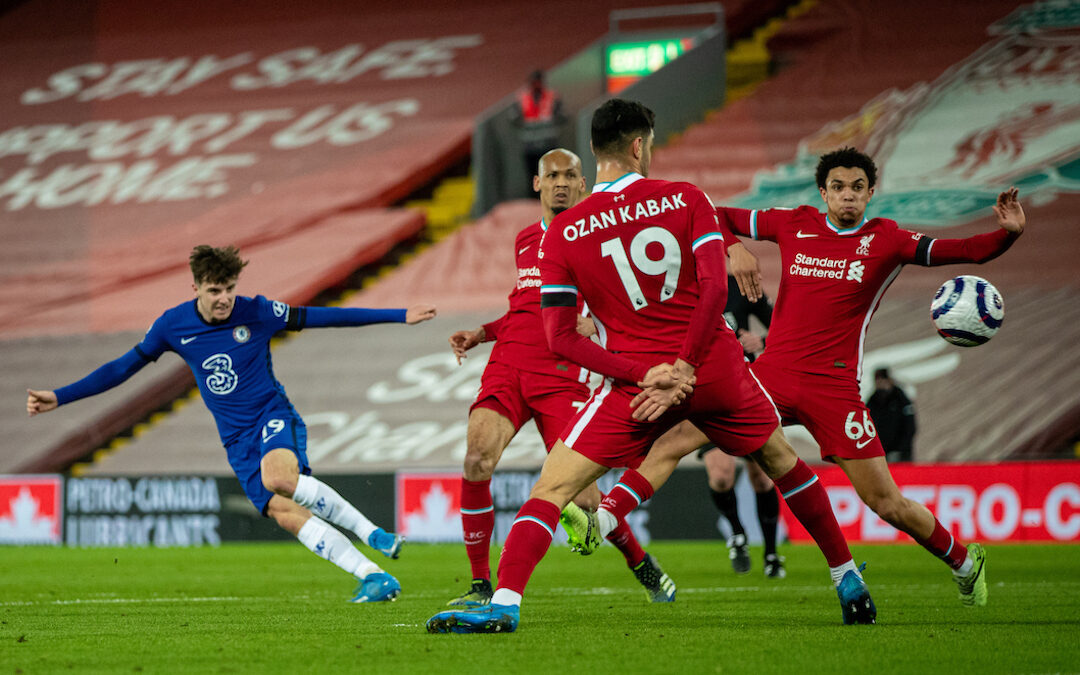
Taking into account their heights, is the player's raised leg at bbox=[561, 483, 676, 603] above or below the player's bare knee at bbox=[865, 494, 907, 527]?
below

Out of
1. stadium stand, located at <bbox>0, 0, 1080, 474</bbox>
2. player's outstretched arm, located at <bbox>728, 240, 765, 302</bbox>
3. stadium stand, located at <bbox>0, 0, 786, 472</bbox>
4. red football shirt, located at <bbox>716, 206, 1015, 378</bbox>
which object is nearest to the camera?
player's outstretched arm, located at <bbox>728, 240, 765, 302</bbox>

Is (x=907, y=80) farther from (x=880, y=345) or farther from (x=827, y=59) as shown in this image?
(x=880, y=345)

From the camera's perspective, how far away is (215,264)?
7242 mm

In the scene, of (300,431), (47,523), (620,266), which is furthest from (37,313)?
(620,266)

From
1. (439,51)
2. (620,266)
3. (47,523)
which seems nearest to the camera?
(620,266)

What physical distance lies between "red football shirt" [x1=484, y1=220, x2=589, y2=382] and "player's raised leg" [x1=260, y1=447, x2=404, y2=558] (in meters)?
1.13

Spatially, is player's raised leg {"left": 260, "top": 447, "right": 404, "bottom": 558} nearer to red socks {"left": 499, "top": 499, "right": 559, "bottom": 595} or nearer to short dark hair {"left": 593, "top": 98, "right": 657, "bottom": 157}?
red socks {"left": 499, "top": 499, "right": 559, "bottom": 595}

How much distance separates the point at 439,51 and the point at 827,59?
6.96 meters

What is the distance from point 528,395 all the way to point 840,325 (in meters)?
1.65

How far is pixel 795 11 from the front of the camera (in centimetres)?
2189

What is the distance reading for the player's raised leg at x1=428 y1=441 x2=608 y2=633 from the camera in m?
5.14

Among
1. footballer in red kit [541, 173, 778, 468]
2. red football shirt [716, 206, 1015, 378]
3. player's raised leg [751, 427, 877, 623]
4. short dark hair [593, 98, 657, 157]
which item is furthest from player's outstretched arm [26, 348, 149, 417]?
player's raised leg [751, 427, 877, 623]

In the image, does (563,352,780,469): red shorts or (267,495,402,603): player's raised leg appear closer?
(563,352,780,469): red shorts

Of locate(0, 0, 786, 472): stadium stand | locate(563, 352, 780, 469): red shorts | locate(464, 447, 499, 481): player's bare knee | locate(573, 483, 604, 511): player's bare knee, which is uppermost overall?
locate(0, 0, 786, 472): stadium stand
